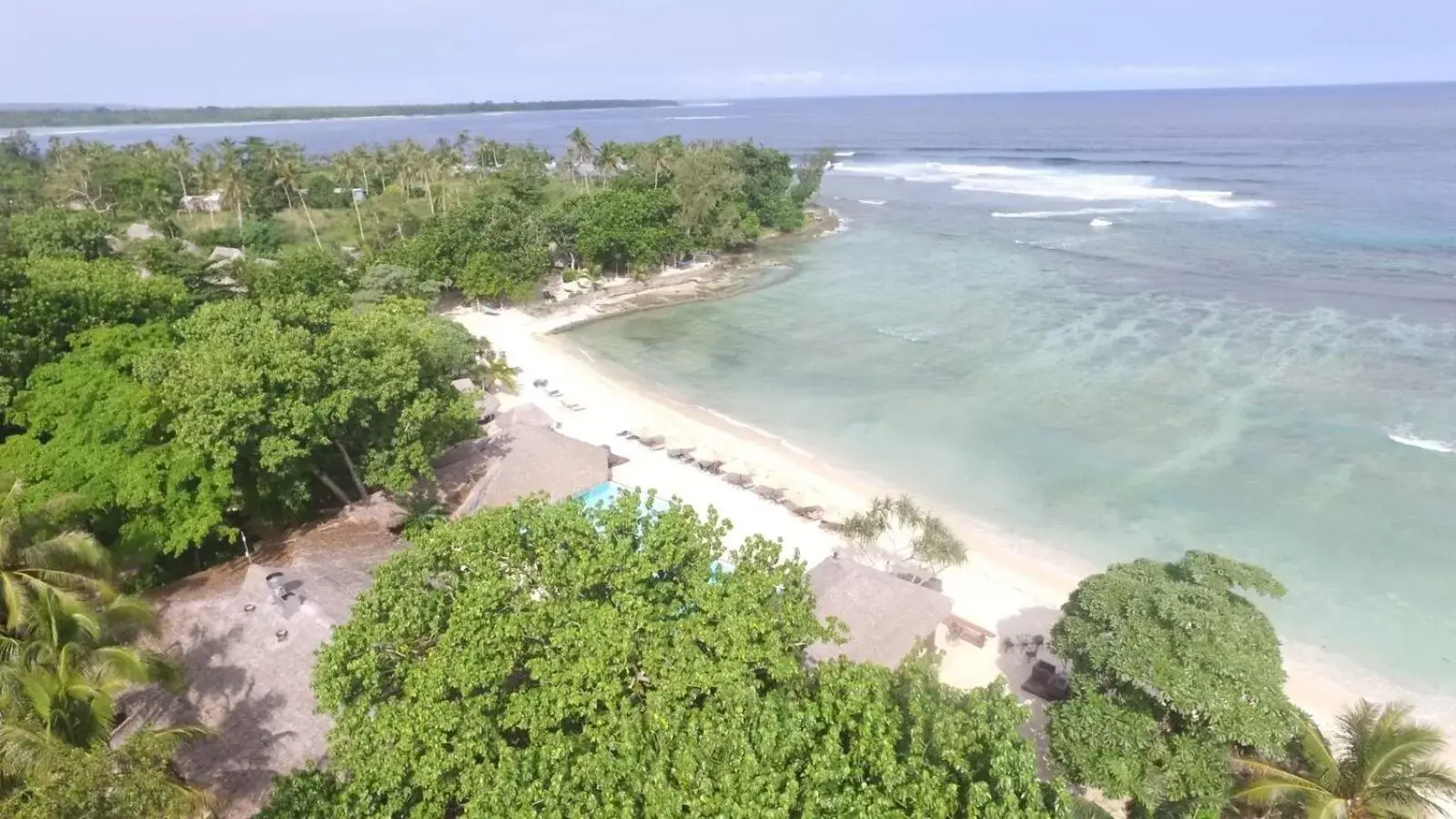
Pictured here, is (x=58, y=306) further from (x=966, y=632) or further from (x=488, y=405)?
(x=966, y=632)

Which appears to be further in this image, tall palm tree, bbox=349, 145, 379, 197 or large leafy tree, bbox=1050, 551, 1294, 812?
tall palm tree, bbox=349, 145, 379, 197

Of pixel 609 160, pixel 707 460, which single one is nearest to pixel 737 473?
pixel 707 460

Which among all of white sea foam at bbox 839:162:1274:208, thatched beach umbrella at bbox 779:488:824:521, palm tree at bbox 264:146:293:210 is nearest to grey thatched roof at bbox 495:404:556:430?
thatched beach umbrella at bbox 779:488:824:521

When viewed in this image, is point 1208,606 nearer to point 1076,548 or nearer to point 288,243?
point 1076,548

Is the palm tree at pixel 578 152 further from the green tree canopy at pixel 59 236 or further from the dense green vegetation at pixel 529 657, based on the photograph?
the dense green vegetation at pixel 529 657

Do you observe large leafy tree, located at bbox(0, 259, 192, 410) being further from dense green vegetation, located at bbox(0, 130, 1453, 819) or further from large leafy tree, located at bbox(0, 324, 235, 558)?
large leafy tree, located at bbox(0, 324, 235, 558)

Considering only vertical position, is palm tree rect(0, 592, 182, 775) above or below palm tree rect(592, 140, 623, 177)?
below
